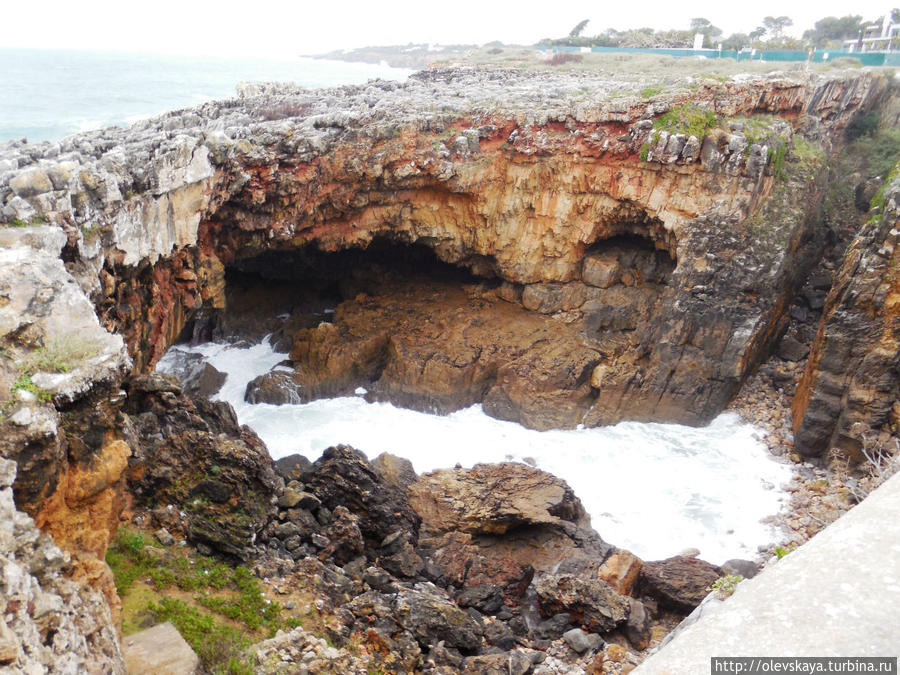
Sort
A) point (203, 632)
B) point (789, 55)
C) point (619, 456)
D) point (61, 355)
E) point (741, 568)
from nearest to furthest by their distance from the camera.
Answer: point (61, 355), point (203, 632), point (741, 568), point (619, 456), point (789, 55)

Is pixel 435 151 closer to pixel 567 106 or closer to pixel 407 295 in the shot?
pixel 567 106

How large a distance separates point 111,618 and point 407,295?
58.4ft

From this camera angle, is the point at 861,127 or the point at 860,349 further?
the point at 861,127

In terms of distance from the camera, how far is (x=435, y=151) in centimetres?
1969

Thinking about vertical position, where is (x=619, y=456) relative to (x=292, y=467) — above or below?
below

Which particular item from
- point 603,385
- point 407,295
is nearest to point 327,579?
point 603,385

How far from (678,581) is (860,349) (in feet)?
29.6

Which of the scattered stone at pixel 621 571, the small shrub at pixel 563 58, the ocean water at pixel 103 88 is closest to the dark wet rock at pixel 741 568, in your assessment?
the scattered stone at pixel 621 571

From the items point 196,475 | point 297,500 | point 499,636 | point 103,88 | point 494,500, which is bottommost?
point 499,636

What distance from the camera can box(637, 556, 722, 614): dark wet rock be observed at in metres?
13.2

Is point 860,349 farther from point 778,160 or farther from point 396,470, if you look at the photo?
point 396,470

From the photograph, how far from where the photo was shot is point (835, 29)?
189 ft

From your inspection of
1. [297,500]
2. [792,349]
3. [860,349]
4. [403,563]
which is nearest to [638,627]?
[403,563]

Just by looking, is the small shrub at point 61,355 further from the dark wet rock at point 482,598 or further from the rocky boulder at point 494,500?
the rocky boulder at point 494,500
